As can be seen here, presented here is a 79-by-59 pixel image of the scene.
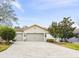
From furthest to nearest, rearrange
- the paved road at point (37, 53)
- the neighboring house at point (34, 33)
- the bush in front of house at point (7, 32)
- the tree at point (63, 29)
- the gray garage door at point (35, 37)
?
the gray garage door at point (35, 37) → the neighboring house at point (34, 33) → the tree at point (63, 29) → the bush in front of house at point (7, 32) → the paved road at point (37, 53)

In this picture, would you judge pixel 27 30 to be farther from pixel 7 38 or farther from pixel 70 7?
pixel 70 7

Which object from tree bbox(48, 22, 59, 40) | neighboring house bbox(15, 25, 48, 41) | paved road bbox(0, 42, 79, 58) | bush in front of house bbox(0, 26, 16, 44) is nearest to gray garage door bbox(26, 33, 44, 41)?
neighboring house bbox(15, 25, 48, 41)

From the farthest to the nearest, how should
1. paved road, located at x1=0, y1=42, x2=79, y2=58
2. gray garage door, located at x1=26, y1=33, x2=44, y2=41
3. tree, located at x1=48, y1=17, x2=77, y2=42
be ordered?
gray garage door, located at x1=26, y1=33, x2=44, y2=41
tree, located at x1=48, y1=17, x2=77, y2=42
paved road, located at x1=0, y1=42, x2=79, y2=58

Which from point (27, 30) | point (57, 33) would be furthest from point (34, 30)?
point (57, 33)

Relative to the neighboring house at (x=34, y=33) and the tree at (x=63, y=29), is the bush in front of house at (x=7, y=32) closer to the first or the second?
the tree at (x=63, y=29)

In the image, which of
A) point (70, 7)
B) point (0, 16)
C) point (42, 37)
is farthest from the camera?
point (42, 37)

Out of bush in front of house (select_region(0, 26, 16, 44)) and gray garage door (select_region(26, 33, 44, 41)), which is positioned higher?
bush in front of house (select_region(0, 26, 16, 44))

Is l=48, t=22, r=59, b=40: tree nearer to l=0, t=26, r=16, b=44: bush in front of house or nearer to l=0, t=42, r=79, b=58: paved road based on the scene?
l=0, t=26, r=16, b=44: bush in front of house

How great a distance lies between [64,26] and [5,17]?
1493cm

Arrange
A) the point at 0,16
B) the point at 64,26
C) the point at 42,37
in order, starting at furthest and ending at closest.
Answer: the point at 42,37 < the point at 64,26 < the point at 0,16

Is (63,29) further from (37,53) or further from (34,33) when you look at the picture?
(37,53)

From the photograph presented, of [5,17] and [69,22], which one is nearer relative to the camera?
[5,17]

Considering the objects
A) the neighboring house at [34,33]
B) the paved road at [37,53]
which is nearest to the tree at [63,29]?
the neighboring house at [34,33]

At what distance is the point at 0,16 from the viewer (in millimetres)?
39406
